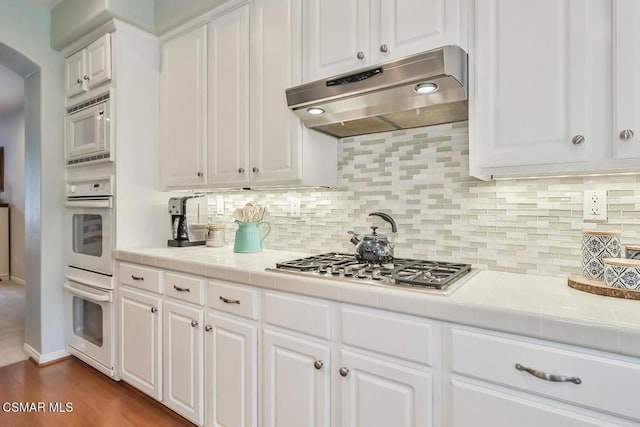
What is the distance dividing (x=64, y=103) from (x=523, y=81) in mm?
3136

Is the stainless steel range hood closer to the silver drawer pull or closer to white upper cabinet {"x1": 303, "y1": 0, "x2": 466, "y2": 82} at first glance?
white upper cabinet {"x1": 303, "y1": 0, "x2": 466, "y2": 82}

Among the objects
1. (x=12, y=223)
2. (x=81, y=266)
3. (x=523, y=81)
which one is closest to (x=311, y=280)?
(x=523, y=81)

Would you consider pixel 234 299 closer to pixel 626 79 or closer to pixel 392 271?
pixel 392 271

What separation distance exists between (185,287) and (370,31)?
1.56 metres

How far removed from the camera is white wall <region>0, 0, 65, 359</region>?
2658 mm

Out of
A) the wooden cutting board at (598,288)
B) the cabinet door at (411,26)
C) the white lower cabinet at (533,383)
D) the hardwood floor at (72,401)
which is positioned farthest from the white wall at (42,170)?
the wooden cutting board at (598,288)

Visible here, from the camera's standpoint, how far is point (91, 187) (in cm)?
251

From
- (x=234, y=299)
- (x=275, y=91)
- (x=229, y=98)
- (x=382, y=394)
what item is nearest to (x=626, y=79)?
(x=382, y=394)

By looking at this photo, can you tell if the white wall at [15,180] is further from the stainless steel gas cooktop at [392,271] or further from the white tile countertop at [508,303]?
the stainless steel gas cooktop at [392,271]

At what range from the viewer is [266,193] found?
8.00 feet

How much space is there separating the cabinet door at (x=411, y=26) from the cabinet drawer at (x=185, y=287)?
1385 millimetres

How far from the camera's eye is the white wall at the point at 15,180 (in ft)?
17.8

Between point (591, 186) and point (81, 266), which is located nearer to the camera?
point (591, 186)

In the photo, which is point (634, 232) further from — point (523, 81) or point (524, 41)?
point (524, 41)
